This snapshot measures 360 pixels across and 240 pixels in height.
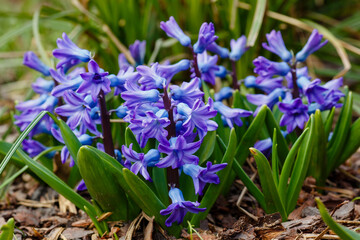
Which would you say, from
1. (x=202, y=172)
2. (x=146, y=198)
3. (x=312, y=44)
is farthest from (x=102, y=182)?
(x=312, y=44)

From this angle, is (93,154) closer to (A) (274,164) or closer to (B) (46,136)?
(A) (274,164)

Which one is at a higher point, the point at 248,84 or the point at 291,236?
the point at 248,84

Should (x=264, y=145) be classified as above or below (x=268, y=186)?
above

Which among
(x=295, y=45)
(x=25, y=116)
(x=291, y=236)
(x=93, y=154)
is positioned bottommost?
(x=291, y=236)

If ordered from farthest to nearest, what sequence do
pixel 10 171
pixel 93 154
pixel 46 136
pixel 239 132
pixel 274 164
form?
pixel 46 136 → pixel 10 171 → pixel 239 132 → pixel 274 164 → pixel 93 154

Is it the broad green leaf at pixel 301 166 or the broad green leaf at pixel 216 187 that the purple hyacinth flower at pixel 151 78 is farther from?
the broad green leaf at pixel 301 166

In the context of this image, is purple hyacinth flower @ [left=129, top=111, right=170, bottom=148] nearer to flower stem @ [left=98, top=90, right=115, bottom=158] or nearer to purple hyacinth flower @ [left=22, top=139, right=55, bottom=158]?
flower stem @ [left=98, top=90, right=115, bottom=158]

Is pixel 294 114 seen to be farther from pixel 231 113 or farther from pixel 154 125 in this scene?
pixel 154 125

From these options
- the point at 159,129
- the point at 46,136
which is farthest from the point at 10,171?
the point at 159,129
